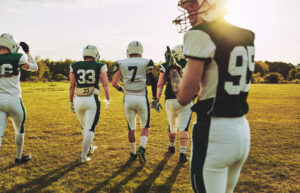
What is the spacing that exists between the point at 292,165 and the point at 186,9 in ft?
16.0

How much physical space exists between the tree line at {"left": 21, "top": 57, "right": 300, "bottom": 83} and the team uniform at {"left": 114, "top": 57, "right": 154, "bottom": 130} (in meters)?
45.0

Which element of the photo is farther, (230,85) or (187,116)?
(187,116)

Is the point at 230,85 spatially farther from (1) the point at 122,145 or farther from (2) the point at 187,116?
(1) the point at 122,145

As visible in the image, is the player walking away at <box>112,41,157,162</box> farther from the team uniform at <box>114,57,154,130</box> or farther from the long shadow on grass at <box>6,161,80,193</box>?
the long shadow on grass at <box>6,161,80,193</box>

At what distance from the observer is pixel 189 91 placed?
1.76m

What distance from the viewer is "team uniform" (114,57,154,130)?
5215mm

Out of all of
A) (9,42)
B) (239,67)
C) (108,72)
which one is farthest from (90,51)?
(108,72)

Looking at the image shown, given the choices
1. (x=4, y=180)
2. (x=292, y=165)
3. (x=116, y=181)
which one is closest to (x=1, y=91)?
(x=4, y=180)

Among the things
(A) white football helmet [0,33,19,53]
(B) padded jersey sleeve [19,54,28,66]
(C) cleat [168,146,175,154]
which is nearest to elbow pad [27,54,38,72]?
(B) padded jersey sleeve [19,54,28,66]

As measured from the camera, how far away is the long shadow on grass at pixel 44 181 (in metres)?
4.05

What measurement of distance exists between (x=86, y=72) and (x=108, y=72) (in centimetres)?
4831

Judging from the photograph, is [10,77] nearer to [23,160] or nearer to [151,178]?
[23,160]

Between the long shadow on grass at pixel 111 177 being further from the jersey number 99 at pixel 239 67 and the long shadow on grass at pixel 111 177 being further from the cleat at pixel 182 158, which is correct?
the jersey number 99 at pixel 239 67

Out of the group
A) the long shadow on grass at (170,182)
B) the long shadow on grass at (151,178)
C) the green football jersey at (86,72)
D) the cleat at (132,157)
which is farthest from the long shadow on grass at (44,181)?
the long shadow on grass at (170,182)
